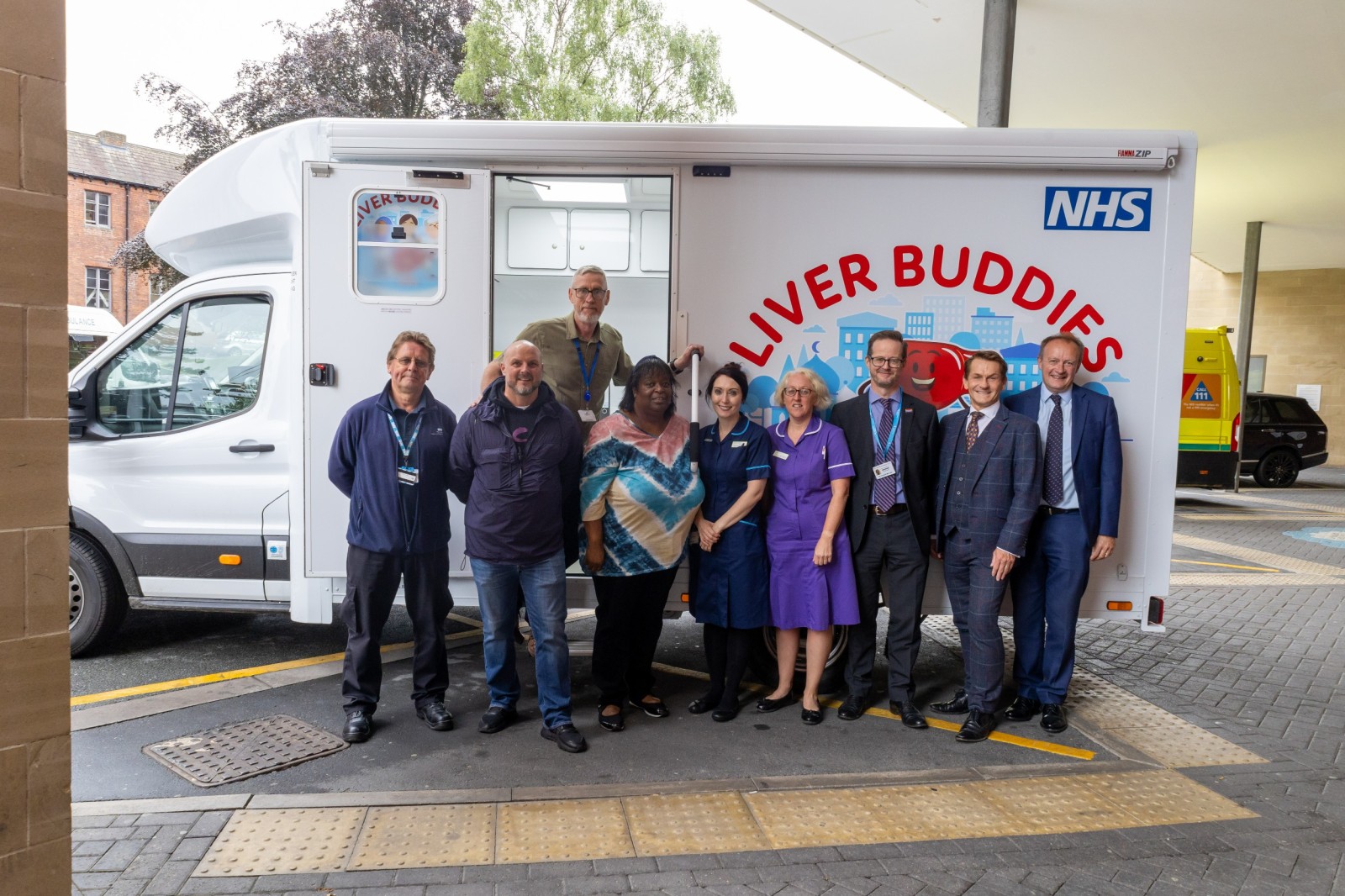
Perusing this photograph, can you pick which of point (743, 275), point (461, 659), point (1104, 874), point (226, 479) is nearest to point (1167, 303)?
point (743, 275)

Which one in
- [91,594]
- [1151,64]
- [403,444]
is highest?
[1151,64]

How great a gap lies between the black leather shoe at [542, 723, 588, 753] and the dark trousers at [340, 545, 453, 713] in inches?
27.1

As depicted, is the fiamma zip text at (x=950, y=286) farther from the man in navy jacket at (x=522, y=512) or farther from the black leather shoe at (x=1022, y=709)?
the black leather shoe at (x=1022, y=709)

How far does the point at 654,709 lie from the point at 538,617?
820 millimetres

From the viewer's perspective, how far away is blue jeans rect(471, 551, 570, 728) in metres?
4.04

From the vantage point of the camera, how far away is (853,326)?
4.41 m

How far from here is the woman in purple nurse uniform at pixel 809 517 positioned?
4.25 meters

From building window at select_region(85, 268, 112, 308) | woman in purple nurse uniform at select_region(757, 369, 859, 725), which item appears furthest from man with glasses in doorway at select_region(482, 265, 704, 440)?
building window at select_region(85, 268, 112, 308)

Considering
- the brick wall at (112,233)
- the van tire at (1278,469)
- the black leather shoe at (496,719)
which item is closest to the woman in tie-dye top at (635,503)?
the black leather shoe at (496,719)

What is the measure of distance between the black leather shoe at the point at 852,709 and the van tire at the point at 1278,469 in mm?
16571

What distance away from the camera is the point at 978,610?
423cm

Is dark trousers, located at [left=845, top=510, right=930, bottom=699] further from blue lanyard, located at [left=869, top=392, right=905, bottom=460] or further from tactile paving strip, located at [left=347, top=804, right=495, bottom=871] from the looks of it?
tactile paving strip, located at [left=347, top=804, right=495, bottom=871]

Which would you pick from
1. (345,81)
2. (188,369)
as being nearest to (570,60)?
(345,81)

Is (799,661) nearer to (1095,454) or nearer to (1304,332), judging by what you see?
(1095,454)
